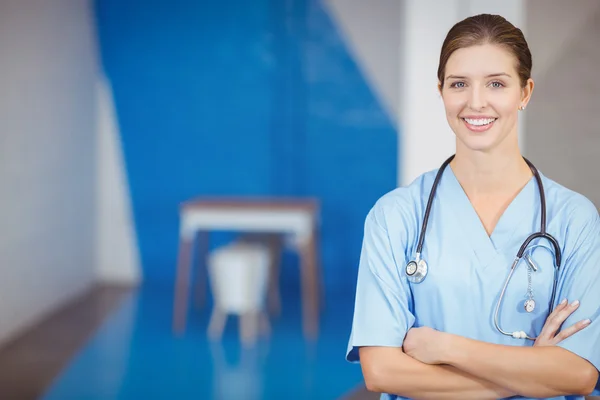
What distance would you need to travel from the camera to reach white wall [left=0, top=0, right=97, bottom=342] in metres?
3.78

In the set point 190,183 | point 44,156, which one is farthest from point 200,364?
point 190,183

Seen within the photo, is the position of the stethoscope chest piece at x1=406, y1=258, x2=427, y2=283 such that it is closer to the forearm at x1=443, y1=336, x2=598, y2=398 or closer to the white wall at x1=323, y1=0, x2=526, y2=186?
the forearm at x1=443, y1=336, x2=598, y2=398

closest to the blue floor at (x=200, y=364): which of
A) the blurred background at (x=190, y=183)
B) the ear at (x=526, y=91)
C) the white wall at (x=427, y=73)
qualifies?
the blurred background at (x=190, y=183)

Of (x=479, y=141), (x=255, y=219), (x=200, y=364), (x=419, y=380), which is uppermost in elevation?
(x=479, y=141)

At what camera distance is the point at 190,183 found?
5.10 meters

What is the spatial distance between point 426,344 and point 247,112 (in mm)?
3858

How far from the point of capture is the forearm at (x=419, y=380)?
4.20 ft

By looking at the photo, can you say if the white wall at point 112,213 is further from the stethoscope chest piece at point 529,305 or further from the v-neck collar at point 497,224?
the stethoscope chest piece at point 529,305

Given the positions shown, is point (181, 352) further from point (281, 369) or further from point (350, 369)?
point (350, 369)

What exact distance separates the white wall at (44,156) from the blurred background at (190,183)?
0.01 meters

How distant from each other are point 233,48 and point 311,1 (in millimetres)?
589

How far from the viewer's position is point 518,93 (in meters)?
1.29

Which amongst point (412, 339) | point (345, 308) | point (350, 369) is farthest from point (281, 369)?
point (412, 339)

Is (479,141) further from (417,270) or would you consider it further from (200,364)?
(200,364)
